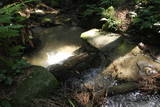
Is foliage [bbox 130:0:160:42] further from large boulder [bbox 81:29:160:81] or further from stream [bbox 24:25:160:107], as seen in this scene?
stream [bbox 24:25:160:107]

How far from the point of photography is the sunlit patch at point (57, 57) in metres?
7.12

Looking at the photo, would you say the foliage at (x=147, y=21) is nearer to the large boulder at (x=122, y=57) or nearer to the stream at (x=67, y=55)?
the large boulder at (x=122, y=57)

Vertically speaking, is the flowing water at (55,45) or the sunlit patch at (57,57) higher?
the flowing water at (55,45)

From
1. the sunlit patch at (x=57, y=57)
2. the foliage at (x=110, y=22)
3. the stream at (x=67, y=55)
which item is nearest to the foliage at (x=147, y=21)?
the foliage at (x=110, y=22)

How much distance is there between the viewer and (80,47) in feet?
25.0

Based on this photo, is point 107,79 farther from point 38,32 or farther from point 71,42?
point 38,32

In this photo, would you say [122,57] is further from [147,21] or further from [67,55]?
[67,55]

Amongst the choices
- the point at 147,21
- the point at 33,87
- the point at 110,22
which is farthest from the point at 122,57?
the point at 33,87

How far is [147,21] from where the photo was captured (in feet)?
23.3

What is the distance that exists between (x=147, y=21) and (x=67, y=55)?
8.61ft

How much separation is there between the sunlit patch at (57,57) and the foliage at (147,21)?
2232 mm

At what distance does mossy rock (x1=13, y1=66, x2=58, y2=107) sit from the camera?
4.45 m

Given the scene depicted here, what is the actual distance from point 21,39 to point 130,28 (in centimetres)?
345

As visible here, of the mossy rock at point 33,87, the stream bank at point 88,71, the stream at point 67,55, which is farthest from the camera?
the stream at point 67,55
